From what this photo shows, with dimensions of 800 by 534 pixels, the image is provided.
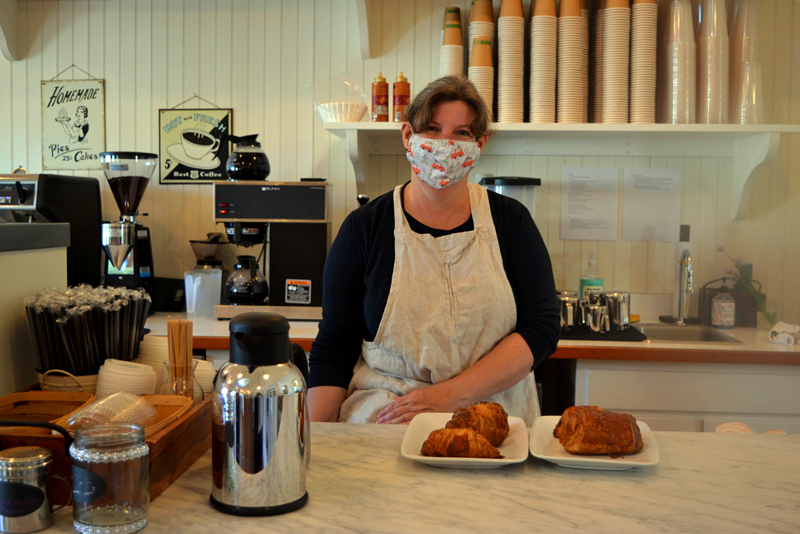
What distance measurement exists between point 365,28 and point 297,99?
16.3 inches

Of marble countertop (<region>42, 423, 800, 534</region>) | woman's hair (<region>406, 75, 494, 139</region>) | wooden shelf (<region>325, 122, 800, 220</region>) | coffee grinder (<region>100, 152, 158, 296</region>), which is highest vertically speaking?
wooden shelf (<region>325, 122, 800, 220</region>)

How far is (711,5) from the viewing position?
2.40m

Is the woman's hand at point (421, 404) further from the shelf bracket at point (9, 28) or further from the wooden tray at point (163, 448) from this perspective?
the shelf bracket at point (9, 28)

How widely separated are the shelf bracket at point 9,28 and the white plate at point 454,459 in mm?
2669

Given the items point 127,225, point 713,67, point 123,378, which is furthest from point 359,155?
point 123,378

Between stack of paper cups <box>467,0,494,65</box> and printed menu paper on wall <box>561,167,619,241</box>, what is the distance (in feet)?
2.01

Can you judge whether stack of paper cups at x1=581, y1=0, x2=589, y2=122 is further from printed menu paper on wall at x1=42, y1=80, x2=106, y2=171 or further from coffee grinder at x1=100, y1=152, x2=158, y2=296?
printed menu paper on wall at x1=42, y1=80, x2=106, y2=171

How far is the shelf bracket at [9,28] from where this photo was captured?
2744 mm

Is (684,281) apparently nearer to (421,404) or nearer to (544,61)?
(544,61)

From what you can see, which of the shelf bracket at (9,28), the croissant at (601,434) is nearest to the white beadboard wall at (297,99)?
the shelf bracket at (9,28)

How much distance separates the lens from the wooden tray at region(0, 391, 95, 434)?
0.89 metres

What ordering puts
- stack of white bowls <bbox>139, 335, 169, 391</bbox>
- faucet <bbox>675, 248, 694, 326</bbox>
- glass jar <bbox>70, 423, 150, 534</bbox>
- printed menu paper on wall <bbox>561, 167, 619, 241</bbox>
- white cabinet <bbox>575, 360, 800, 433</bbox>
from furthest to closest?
printed menu paper on wall <bbox>561, 167, 619, 241</bbox>
faucet <bbox>675, 248, 694, 326</bbox>
white cabinet <bbox>575, 360, 800, 433</bbox>
stack of white bowls <bbox>139, 335, 169, 391</bbox>
glass jar <bbox>70, 423, 150, 534</bbox>

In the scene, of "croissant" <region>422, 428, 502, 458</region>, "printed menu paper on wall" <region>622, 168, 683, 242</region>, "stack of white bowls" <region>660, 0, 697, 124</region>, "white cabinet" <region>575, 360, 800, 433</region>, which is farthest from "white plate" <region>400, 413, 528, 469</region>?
"printed menu paper on wall" <region>622, 168, 683, 242</region>

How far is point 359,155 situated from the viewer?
8.25 feet
